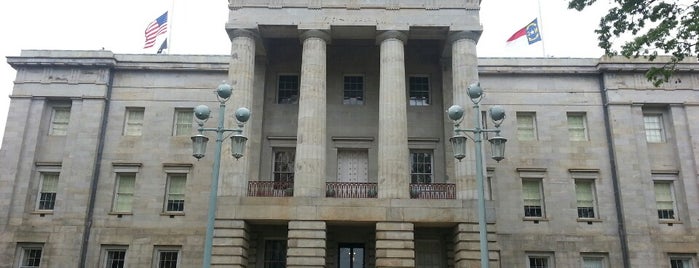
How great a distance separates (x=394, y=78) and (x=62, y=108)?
18034 millimetres

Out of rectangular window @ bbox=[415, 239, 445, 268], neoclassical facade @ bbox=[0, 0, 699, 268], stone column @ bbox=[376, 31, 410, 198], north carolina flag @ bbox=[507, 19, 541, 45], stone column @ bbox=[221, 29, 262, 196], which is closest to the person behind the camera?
stone column @ bbox=[376, 31, 410, 198]

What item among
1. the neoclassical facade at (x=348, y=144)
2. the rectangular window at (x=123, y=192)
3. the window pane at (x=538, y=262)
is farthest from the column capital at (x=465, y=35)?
the rectangular window at (x=123, y=192)

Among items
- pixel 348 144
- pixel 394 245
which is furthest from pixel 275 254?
pixel 394 245

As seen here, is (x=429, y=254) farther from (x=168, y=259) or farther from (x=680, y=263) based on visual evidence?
(x=168, y=259)

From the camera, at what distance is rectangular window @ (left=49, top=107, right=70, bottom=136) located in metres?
29.8

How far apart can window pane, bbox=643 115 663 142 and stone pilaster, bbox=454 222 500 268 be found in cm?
1253

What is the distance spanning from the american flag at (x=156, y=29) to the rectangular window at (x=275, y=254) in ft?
44.9

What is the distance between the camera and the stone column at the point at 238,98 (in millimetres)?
23766

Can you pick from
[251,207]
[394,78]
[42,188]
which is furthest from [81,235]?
[394,78]

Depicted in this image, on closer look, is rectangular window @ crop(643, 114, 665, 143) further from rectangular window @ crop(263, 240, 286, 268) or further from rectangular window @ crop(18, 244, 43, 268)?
rectangular window @ crop(18, 244, 43, 268)

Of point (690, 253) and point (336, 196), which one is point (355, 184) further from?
point (690, 253)

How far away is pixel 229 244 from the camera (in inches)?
900

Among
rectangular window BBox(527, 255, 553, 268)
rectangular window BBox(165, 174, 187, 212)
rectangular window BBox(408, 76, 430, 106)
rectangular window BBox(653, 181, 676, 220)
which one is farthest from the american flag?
rectangular window BBox(653, 181, 676, 220)

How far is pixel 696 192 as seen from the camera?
2830cm
